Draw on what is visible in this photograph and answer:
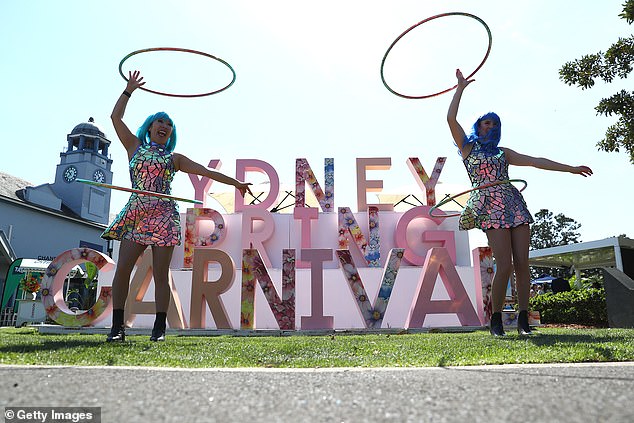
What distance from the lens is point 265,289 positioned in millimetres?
7277

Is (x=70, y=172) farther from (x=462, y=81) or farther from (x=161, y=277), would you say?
(x=462, y=81)

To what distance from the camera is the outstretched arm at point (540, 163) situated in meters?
4.46

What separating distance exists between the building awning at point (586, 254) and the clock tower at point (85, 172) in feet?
109

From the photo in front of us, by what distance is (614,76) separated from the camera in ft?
26.7

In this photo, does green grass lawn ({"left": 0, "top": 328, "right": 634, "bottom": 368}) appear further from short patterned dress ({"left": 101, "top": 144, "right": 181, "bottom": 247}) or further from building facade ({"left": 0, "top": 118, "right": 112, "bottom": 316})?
building facade ({"left": 0, "top": 118, "right": 112, "bottom": 316})

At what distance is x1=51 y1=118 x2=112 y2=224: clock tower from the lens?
1369 inches

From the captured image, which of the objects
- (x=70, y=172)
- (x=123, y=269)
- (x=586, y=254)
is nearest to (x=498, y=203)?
(x=123, y=269)

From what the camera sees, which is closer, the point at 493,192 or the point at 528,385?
the point at 528,385

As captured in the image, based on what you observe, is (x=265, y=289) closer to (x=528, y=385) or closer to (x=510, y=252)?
(x=510, y=252)

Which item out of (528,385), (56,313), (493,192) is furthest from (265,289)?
(528,385)

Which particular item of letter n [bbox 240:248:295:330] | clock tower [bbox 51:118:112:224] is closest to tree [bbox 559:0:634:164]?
letter n [bbox 240:248:295:330]

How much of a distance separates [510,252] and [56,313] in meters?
7.23

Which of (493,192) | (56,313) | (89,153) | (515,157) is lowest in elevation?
(56,313)

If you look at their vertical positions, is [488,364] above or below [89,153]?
below
